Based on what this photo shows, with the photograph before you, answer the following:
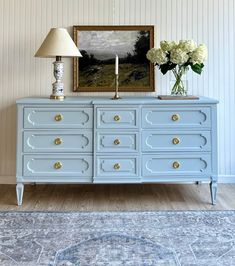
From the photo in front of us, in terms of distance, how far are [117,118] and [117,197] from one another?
0.79 m

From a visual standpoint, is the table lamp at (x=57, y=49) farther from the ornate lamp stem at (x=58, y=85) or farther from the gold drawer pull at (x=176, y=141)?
the gold drawer pull at (x=176, y=141)

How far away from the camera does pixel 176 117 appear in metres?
3.05

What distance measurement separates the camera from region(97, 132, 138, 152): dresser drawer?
305 centimetres

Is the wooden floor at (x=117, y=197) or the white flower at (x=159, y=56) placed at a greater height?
the white flower at (x=159, y=56)

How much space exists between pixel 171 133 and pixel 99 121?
0.61 metres

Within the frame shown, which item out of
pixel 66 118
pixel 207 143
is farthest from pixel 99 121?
pixel 207 143

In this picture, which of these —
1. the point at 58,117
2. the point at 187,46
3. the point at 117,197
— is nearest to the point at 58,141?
the point at 58,117

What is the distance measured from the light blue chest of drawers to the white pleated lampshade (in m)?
0.44

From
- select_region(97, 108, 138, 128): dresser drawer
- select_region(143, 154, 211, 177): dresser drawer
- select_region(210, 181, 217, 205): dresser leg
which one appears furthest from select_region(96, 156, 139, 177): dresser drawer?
select_region(210, 181, 217, 205): dresser leg

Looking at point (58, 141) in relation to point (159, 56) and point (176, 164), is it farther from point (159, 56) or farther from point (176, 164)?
point (159, 56)

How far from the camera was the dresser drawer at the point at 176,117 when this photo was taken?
3043 millimetres

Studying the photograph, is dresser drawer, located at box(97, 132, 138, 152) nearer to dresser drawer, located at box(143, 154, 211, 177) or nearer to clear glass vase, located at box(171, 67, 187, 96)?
dresser drawer, located at box(143, 154, 211, 177)

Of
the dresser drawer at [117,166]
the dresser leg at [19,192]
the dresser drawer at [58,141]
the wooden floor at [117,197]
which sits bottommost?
the wooden floor at [117,197]

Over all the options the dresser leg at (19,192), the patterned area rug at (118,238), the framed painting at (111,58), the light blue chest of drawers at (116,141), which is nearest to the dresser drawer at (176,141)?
the light blue chest of drawers at (116,141)
